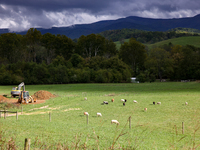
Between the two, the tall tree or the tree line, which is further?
the tall tree

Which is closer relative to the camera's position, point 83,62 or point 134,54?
point 83,62

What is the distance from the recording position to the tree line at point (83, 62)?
9519 centimetres

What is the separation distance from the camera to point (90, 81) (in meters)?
98.2

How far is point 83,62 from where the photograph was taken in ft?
354

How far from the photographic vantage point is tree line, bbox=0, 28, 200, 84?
95.2 m

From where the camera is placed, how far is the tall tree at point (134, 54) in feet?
369

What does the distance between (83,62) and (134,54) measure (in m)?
29.5

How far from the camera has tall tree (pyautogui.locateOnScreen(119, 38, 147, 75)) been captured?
112 m

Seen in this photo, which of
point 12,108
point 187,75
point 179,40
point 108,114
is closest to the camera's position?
point 108,114

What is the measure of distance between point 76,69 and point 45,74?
15578 millimetres

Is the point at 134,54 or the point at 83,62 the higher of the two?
the point at 134,54

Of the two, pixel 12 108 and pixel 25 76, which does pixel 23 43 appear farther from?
pixel 12 108

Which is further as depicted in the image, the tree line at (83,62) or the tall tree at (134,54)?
the tall tree at (134,54)

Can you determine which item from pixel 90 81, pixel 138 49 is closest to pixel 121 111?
pixel 90 81
